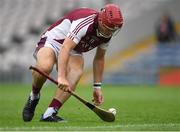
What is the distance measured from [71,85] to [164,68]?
1478cm

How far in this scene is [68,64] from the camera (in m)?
10.3

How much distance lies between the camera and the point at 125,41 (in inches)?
1037

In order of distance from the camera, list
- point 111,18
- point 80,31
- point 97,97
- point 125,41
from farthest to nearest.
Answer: point 125,41
point 97,97
point 80,31
point 111,18

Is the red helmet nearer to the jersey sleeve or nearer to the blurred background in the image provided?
the jersey sleeve

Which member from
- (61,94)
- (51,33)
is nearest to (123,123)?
(61,94)

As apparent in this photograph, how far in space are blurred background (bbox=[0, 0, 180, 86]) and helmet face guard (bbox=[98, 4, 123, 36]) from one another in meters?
14.3

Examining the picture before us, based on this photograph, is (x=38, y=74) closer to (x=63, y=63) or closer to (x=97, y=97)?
(x=63, y=63)

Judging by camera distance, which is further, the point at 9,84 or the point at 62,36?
the point at 9,84

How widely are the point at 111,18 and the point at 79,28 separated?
0.45m

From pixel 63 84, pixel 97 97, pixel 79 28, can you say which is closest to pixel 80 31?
pixel 79 28

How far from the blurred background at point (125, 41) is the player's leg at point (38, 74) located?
45.8ft

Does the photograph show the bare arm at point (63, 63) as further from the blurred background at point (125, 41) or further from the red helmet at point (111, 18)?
the blurred background at point (125, 41)

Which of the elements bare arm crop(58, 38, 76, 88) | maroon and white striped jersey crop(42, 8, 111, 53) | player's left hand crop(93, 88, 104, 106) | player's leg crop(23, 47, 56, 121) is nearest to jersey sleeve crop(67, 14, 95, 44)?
maroon and white striped jersey crop(42, 8, 111, 53)

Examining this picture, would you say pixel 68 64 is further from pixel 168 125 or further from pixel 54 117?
pixel 168 125
